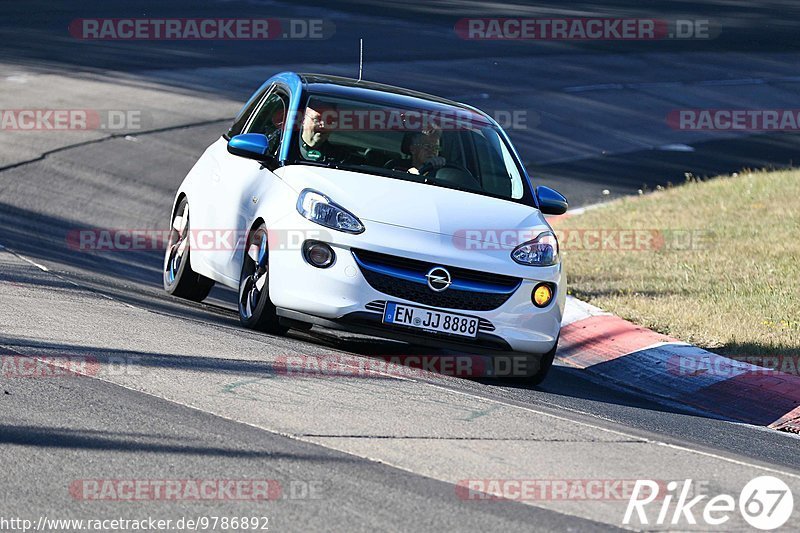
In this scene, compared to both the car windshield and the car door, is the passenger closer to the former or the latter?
the car windshield

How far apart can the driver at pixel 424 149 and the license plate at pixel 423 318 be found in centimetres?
145

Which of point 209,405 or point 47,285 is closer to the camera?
point 209,405

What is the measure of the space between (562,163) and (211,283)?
10.1 metres

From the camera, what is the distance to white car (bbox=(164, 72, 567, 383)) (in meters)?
8.11

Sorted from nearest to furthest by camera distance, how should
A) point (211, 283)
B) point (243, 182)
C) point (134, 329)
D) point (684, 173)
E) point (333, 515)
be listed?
point (333, 515) < point (134, 329) < point (243, 182) < point (211, 283) < point (684, 173)

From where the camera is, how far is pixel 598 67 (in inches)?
1094

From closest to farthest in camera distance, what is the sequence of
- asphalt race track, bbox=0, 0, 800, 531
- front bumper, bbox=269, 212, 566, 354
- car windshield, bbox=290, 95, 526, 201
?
asphalt race track, bbox=0, 0, 800, 531, front bumper, bbox=269, 212, 566, 354, car windshield, bbox=290, 95, 526, 201

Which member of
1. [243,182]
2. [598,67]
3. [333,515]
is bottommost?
[333,515]

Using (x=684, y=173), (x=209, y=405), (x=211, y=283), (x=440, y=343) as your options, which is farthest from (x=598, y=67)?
(x=209, y=405)

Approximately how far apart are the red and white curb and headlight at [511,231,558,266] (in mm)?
1302

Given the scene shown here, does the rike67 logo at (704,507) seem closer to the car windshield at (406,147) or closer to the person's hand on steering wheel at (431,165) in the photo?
the car windshield at (406,147)

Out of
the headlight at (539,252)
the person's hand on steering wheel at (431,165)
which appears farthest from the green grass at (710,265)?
the person's hand on steering wheel at (431,165)

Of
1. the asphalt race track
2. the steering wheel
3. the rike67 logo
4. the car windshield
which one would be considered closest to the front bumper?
the asphalt race track

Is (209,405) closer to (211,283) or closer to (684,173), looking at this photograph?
(211,283)
